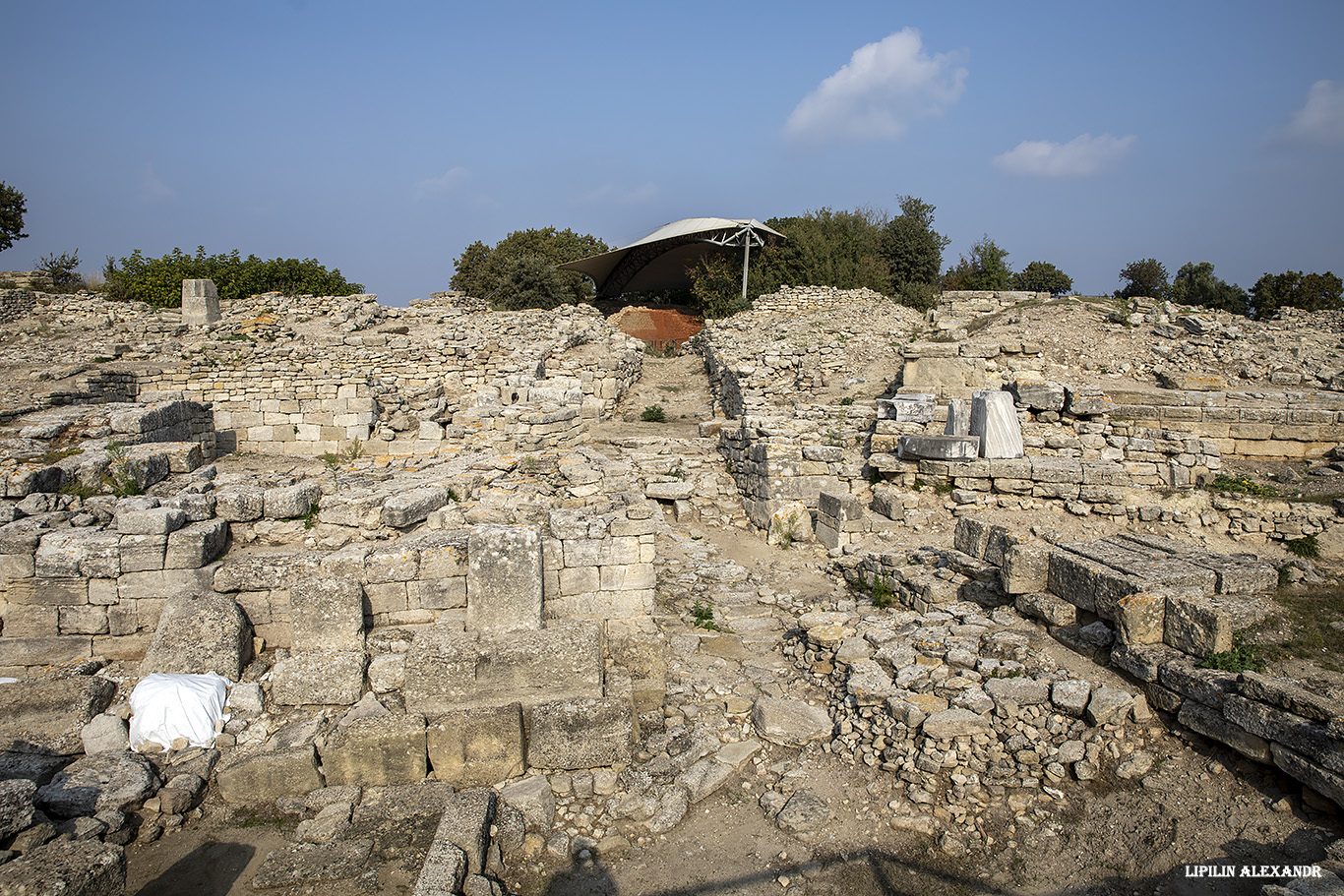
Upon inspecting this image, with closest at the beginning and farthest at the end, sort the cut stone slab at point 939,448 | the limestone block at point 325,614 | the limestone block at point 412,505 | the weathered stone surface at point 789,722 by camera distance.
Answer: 1. the limestone block at point 325,614
2. the weathered stone surface at point 789,722
3. the limestone block at point 412,505
4. the cut stone slab at point 939,448

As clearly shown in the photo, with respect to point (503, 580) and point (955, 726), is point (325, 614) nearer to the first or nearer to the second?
point (503, 580)

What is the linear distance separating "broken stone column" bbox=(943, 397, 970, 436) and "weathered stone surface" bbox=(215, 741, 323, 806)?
864 cm

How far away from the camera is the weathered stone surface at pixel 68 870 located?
9.19ft

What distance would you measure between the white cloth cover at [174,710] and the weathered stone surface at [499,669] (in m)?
1.21

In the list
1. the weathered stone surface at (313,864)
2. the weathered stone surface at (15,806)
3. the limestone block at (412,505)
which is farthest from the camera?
the limestone block at (412,505)

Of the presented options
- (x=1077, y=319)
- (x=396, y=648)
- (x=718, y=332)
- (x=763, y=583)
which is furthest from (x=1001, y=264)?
(x=396, y=648)

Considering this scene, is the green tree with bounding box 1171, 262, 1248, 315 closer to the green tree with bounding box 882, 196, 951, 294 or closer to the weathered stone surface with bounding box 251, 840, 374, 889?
the green tree with bounding box 882, 196, 951, 294

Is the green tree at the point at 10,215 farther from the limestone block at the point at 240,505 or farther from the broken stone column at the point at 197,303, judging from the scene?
the limestone block at the point at 240,505

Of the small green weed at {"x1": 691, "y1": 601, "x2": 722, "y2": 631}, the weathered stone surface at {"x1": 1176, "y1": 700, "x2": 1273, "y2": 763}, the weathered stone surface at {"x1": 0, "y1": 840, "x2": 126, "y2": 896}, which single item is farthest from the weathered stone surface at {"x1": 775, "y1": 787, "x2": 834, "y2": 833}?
the weathered stone surface at {"x1": 0, "y1": 840, "x2": 126, "y2": 896}

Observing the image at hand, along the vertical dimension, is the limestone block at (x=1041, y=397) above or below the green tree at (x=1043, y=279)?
below

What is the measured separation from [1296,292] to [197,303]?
116 ft

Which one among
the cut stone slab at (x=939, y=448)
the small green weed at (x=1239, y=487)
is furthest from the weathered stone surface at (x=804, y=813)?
the small green weed at (x=1239, y=487)

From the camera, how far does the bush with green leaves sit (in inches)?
836

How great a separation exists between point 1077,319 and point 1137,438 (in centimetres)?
948
